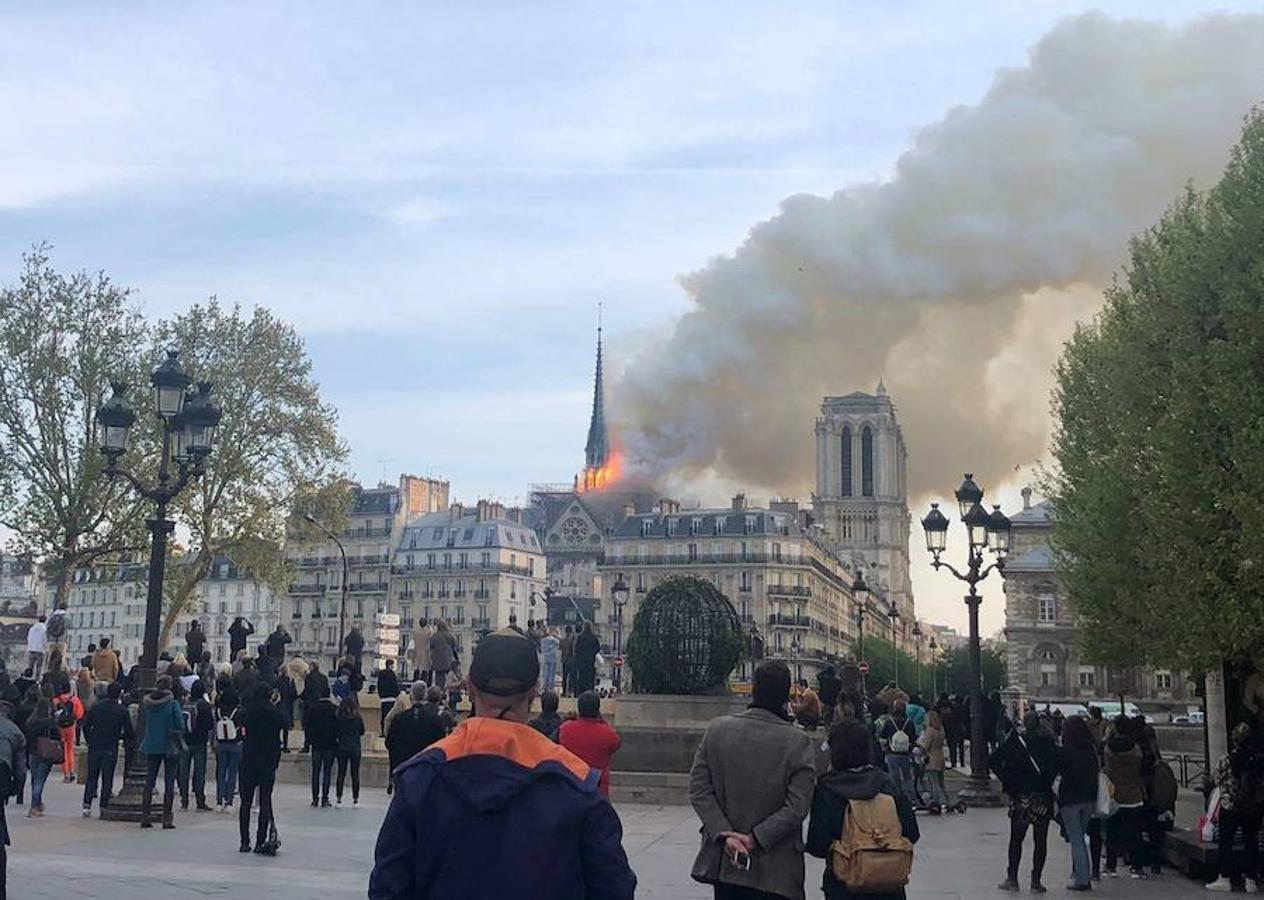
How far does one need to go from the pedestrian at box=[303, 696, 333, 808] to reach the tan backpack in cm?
1194

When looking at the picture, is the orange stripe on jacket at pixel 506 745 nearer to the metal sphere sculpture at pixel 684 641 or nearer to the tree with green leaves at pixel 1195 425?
the tree with green leaves at pixel 1195 425

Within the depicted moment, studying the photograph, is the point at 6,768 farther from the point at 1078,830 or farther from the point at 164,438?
the point at 1078,830

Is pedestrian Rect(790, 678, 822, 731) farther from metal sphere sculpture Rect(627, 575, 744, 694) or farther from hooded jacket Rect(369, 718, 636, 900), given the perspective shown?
hooded jacket Rect(369, 718, 636, 900)

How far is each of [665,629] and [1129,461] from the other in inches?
394

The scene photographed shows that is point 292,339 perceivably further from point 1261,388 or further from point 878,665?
point 878,665

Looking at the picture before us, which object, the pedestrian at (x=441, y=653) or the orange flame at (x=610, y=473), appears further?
the orange flame at (x=610, y=473)

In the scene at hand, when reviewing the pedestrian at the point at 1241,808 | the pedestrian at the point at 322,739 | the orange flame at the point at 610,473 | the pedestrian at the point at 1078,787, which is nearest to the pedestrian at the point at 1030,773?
the pedestrian at the point at 1078,787

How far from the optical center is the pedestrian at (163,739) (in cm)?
1477

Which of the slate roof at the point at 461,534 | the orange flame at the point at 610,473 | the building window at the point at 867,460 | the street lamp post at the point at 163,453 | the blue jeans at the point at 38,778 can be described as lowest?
the blue jeans at the point at 38,778

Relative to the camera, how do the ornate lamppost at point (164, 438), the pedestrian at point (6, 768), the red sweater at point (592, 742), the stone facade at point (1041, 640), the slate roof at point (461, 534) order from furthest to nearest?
the slate roof at point (461, 534), the stone facade at point (1041, 640), the ornate lamppost at point (164, 438), the red sweater at point (592, 742), the pedestrian at point (6, 768)

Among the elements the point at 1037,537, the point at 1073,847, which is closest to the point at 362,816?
the point at 1073,847

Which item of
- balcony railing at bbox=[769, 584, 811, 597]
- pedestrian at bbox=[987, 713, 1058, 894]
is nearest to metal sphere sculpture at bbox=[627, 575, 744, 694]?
pedestrian at bbox=[987, 713, 1058, 894]

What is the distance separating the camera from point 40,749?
48.0ft

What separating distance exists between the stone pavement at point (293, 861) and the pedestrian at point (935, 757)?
100 inches
